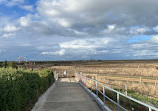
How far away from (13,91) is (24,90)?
1708 mm

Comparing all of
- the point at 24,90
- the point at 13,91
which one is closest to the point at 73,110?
the point at 24,90

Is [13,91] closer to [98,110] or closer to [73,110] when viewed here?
[73,110]

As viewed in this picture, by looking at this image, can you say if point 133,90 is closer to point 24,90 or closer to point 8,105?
point 24,90

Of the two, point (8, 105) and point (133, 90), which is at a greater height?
point (8, 105)

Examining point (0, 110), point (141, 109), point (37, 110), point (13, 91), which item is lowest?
point (141, 109)

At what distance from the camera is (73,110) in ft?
24.0

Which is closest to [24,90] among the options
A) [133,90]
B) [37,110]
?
[37,110]

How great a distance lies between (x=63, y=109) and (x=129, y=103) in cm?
795

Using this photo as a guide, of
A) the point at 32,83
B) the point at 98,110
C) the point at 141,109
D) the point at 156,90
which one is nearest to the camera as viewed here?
the point at 98,110

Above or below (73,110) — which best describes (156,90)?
below

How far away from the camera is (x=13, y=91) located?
5223 mm

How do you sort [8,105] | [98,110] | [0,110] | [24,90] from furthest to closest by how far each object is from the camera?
[98,110], [24,90], [8,105], [0,110]

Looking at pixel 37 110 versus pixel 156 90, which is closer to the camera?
pixel 37 110

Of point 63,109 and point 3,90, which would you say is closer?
point 3,90
